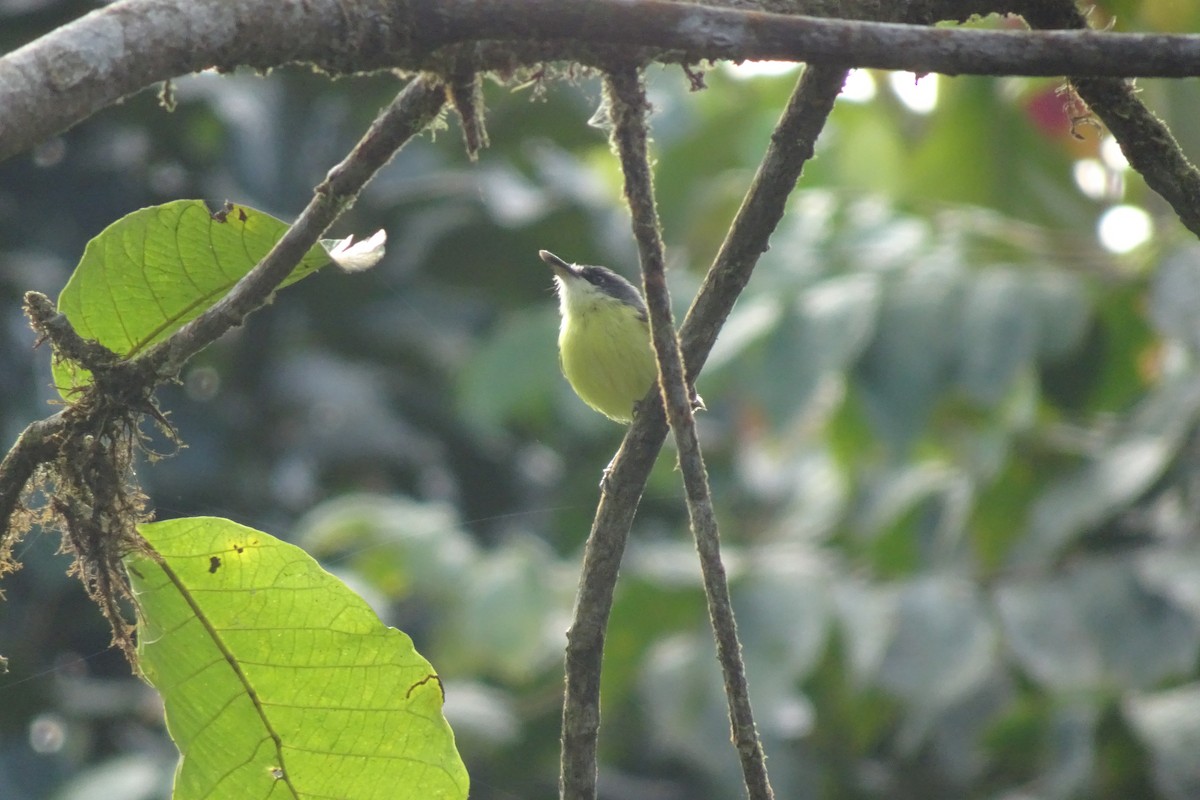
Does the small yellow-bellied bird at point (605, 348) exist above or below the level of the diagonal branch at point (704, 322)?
above

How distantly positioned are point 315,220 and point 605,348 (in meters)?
2.90

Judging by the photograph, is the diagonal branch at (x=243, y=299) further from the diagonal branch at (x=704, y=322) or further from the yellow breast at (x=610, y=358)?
the yellow breast at (x=610, y=358)

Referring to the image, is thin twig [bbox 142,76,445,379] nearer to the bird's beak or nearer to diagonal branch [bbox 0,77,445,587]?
diagonal branch [bbox 0,77,445,587]

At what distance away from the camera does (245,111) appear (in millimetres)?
8586

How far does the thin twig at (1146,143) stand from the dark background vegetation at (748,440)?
0.30m

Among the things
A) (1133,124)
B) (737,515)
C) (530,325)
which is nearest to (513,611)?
(530,325)

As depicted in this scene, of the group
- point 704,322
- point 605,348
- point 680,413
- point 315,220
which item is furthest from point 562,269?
point 680,413

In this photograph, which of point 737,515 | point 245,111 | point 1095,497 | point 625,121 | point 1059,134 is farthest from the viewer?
point 737,515

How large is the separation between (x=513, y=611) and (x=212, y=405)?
4.19m

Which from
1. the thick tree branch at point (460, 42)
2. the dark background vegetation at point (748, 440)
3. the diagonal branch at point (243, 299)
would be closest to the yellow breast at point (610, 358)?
the dark background vegetation at point (748, 440)

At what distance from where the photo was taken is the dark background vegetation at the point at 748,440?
16.1 ft

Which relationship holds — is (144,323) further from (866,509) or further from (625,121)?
(866,509)

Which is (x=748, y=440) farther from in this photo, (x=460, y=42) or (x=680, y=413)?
(x=460, y=42)

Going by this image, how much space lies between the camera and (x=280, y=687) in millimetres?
2018
